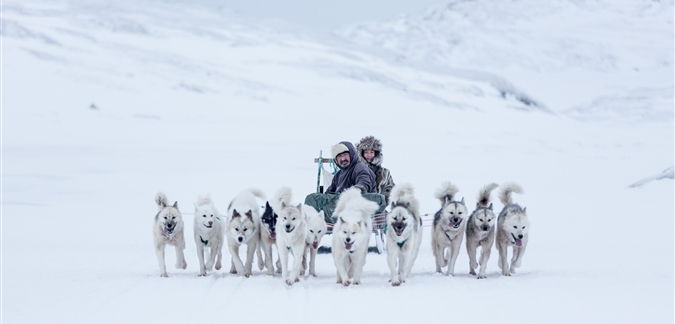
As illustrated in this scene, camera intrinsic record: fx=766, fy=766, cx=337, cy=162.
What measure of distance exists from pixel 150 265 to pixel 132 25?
602 inches

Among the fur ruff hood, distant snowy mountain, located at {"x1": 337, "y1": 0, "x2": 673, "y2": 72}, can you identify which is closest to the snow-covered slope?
distant snowy mountain, located at {"x1": 337, "y1": 0, "x2": 673, "y2": 72}

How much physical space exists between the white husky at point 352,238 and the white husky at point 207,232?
2.92 feet

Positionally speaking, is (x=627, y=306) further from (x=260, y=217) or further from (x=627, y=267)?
(x=260, y=217)

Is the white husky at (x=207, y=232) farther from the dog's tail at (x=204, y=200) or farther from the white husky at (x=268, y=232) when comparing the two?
the white husky at (x=268, y=232)

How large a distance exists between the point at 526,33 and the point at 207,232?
14933 mm

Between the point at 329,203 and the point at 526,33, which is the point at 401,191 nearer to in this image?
the point at 329,203

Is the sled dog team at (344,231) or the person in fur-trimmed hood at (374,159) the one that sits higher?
the person in fur-trimmed hood at (374,159)

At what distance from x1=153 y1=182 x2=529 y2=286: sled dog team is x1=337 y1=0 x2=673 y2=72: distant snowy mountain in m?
12.7

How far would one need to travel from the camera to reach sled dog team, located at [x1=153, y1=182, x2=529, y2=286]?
4.88 m

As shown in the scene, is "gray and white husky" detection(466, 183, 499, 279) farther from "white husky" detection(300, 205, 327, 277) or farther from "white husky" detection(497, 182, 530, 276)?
"white husky" detection(300, 205, 327, 277)

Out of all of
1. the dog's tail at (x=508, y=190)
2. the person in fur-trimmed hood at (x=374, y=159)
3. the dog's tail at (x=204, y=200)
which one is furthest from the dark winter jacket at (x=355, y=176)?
the dog's tail at (x=204, y=200)

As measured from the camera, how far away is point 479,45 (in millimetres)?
18922

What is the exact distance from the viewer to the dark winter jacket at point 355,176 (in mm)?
5977

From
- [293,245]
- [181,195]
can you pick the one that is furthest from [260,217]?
[181,195]
